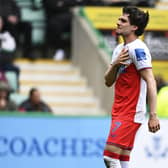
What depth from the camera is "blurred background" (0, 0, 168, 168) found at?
10688 mm

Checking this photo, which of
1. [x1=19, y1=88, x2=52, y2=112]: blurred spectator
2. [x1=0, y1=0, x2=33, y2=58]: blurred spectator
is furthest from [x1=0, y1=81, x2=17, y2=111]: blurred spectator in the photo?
[x1=0, y1=0, x2=33, y2=58]: blurred spectator

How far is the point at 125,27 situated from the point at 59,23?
270 inches

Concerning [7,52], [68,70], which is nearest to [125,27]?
[7,52]

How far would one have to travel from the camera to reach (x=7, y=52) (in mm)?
13477

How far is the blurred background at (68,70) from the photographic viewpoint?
10.7 meters

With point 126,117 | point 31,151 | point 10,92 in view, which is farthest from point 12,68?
point 126,117

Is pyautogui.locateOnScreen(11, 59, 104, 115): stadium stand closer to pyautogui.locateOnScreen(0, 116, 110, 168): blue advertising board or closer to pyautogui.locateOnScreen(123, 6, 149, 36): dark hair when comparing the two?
pyautogui.locateOnScreen(0, 116, 110, 168): blue advertising board

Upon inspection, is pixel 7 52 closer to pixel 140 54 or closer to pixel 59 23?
pixel 59 23

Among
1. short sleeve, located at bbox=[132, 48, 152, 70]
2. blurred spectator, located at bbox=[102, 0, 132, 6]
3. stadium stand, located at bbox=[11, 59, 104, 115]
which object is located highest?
short sleeve, located at bbox=[132, 48, 152, 70]

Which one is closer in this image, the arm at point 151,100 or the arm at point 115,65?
the arm at point 151,100

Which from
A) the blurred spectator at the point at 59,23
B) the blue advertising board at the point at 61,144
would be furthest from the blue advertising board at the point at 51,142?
the blurred spectator at the point at 59,23

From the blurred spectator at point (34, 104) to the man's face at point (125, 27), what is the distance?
4410mm

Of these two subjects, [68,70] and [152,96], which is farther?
[68,70]

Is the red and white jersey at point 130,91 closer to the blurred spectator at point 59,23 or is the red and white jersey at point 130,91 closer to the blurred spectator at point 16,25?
the blurred spectator at point 16,25
